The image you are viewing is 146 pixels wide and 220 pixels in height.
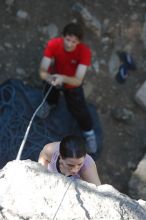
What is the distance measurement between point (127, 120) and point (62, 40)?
1276 mm

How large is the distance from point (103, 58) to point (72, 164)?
2.62m

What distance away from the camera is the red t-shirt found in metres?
4.34

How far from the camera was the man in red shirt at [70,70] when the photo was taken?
4180 mm

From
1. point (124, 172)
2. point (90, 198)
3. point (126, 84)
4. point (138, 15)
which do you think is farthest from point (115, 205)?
point (138, 15)

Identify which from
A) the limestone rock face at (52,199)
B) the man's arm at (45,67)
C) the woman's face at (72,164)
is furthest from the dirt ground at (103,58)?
the limestone rock face at (52,199)

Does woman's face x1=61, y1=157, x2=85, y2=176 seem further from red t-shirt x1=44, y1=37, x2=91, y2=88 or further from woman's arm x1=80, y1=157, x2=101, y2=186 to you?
red t-shirt x1=44, y1=37, x2=91, y2=88

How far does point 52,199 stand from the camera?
2.07 metres

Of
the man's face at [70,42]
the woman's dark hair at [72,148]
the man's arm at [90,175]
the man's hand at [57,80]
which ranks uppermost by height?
the man's face at [70,42]

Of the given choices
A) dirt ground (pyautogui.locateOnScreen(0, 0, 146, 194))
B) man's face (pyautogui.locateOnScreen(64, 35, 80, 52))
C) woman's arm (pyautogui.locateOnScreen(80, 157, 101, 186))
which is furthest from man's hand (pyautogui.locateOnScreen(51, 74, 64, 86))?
woman's arm (pyautogui.locateOnScreen(80, 157, 101, 186))

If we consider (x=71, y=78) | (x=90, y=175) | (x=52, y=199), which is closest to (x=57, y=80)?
(x=71, y=78)

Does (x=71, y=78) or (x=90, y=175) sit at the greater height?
(x=71, y=78)

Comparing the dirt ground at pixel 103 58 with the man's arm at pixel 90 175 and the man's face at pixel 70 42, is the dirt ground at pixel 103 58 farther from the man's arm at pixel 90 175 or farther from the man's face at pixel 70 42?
the man's arm at pixel 90 175

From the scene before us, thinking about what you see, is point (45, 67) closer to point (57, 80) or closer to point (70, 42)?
point (57, 80)

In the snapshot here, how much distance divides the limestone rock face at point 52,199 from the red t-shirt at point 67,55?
2.20 metres
